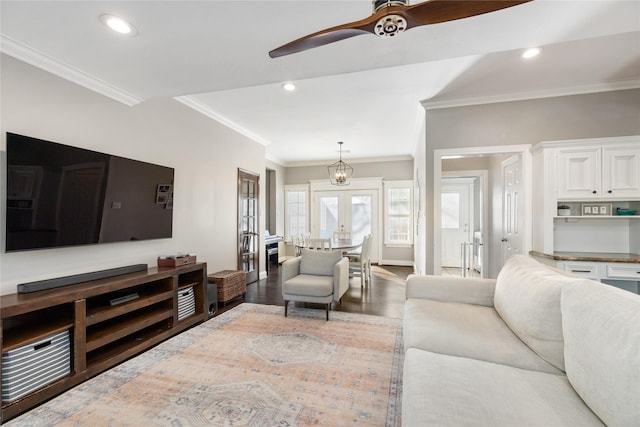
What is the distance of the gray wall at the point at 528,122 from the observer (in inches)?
125

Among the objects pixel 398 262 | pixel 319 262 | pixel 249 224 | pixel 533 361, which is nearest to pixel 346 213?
pixel 398 262

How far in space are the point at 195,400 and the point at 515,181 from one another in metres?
4.34

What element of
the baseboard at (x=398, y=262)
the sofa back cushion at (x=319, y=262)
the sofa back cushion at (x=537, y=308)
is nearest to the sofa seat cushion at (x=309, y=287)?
the sofa back cushion at (x=319, y=262)

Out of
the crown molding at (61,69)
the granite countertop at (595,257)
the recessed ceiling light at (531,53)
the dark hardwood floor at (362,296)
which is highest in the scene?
the recessed ceiling light at (531,53)

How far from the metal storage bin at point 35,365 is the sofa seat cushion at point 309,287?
2.02 metres

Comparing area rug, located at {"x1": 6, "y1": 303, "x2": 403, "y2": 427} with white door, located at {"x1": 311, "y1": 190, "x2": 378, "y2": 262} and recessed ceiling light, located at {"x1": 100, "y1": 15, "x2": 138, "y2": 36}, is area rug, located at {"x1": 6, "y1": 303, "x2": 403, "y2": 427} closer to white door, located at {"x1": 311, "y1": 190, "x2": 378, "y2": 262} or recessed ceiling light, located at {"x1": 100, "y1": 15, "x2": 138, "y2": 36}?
recessed ceiling light, located at {"x1": 100, "y1": 15, "x2": 138, "y2": 36}

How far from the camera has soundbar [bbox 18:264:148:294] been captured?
203cm

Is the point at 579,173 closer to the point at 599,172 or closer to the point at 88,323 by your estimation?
the point at 599,172

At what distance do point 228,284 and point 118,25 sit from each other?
2.95 m

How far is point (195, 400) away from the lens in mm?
1878

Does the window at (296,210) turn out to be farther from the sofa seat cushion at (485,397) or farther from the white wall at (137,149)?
the sofa seat cushion at (485,397)

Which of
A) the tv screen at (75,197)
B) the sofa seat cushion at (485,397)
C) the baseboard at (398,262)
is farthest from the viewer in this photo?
the baseboard at (398,262)

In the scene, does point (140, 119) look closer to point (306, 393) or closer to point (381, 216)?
point (306, 393)

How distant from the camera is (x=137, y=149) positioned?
10.0 feet
